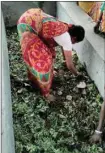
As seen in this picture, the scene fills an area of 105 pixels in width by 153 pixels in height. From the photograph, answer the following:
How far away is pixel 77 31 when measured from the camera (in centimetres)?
341

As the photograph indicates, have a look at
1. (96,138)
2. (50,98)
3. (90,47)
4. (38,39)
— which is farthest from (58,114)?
(90,47)

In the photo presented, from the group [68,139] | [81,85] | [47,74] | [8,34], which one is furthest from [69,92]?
[8,34]

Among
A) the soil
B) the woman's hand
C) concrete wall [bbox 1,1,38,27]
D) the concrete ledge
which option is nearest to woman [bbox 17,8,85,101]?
the soil

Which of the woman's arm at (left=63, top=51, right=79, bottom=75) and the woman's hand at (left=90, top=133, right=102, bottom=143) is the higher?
the woman's arm at (left=63, top=51, right=79, bottom=75)

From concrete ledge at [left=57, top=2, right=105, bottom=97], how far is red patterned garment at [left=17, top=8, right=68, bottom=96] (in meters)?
0.45

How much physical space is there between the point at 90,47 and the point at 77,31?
0.27m

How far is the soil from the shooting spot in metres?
2.75

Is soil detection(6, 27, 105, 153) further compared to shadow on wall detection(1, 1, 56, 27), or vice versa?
shadow on wall detection(1, 1, 56, 27)

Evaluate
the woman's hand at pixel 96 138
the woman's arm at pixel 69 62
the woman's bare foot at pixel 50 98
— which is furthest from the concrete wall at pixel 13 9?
the woman's hand at pixel 96 138

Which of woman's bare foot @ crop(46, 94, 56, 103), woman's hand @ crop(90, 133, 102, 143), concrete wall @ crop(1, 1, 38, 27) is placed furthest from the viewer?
concrete wall @ crop(1, 1, 38, 27)

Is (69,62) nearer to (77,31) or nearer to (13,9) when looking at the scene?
(77,31)

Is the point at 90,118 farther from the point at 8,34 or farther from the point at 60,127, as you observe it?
the point at 8,34

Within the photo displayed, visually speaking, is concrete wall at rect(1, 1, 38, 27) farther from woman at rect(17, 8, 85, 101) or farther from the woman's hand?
the woman's hand

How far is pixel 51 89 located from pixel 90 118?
2.16 feet
